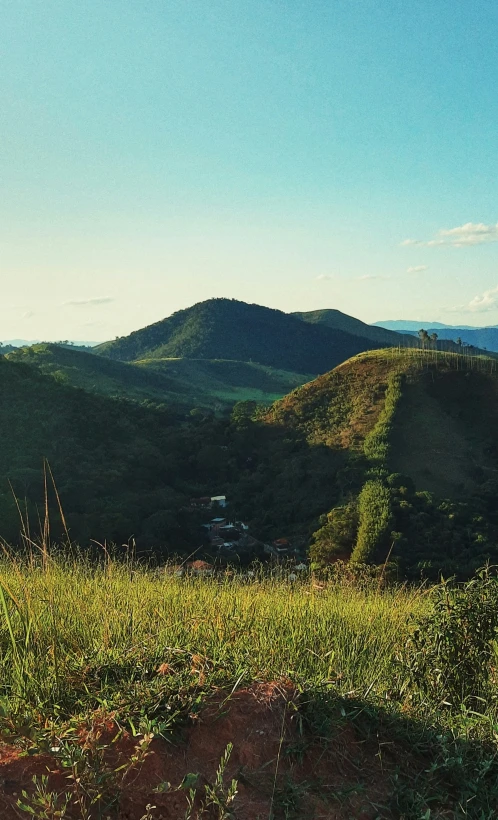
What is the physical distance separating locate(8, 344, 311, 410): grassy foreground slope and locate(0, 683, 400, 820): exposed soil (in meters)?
56.8

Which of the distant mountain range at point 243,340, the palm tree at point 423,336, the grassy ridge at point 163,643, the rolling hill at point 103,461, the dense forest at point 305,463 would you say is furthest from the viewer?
the distant mountain range at point 243,340

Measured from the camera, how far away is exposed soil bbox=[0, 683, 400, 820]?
2.28 meters

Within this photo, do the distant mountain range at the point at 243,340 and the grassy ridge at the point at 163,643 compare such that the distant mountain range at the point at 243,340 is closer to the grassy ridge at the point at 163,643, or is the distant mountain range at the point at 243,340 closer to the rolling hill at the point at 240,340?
the rolling hill at the point at 240,340

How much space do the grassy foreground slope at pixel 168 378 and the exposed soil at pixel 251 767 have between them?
56.8 metres

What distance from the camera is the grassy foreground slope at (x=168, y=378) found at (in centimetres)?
7400

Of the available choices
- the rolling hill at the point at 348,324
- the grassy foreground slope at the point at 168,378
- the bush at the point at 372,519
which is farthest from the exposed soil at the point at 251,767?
the rolling hill at the point at 348,324

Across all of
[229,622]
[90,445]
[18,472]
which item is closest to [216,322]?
[90,445]

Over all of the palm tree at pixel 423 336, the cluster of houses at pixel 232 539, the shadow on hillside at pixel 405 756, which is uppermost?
the palm tree at pixel 423 336

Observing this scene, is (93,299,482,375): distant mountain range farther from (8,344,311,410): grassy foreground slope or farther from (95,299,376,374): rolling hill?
(8,344,311,410): grassy foreground slope

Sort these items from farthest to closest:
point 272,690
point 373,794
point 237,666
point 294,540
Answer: point 294,540 → point 237,666 → point 272,690 → point 373,794

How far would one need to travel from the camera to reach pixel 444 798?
2516 millimetres

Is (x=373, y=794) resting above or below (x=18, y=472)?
above

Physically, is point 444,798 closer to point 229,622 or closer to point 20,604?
point 229,622

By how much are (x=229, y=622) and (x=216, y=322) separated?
140 m
